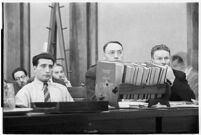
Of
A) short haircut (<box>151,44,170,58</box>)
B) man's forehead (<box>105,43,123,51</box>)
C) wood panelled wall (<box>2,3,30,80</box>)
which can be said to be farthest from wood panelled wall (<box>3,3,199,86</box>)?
short haircut (<box>151,44,170,58</box>)

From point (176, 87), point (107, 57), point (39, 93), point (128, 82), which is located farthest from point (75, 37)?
point (176, 87)

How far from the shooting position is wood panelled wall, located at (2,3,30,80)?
9.53ft

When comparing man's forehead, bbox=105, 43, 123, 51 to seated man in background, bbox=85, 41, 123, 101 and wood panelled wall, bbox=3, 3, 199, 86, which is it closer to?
seated man in background, bbox=85, 41, 123, 101

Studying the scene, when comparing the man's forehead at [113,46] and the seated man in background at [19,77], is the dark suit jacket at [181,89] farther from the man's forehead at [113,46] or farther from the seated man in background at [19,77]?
the seated man in background at [19,77]

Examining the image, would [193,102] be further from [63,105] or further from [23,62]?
[23,62]

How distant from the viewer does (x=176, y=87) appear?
2.98 meters

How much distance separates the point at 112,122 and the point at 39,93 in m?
0.66

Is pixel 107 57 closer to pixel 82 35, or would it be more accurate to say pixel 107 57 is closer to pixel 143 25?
pixel 82 35

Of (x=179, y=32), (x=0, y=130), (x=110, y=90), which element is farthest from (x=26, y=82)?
(x=179, y=32)

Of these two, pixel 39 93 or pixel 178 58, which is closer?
pixel 39 93

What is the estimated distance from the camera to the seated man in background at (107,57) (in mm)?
2844

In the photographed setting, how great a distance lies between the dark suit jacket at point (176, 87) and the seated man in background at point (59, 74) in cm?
17

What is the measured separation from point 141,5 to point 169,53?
0.47 m

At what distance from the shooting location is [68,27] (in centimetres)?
301
